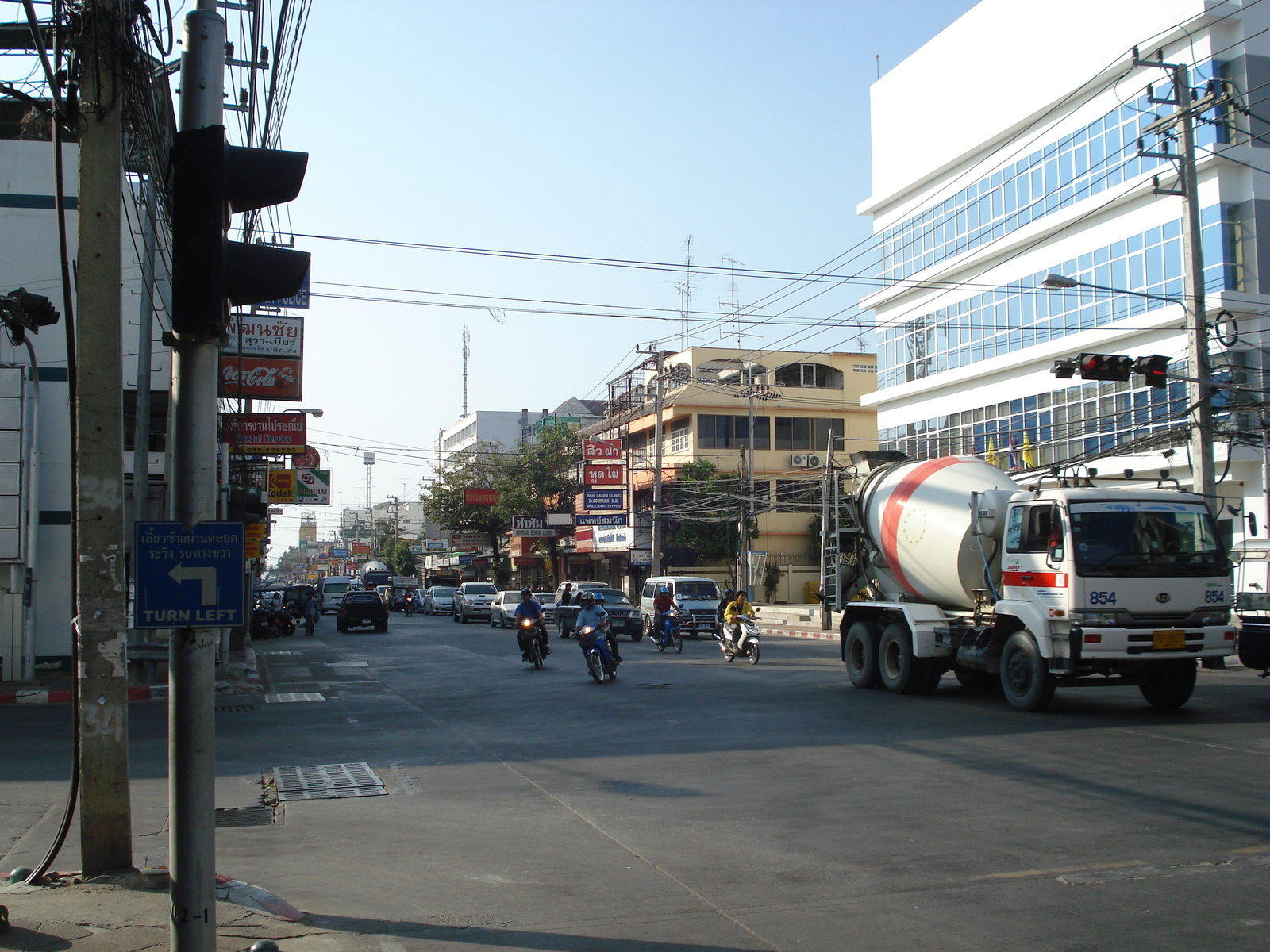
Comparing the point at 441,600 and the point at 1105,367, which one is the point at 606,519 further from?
the point at 1105,367

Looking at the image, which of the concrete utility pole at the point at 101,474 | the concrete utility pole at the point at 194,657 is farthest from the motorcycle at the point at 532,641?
the concrete utility pole at the point at 194,657

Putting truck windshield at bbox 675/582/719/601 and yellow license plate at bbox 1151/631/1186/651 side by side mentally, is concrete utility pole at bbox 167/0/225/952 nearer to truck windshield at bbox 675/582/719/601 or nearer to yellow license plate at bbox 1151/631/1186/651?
yellow license plate at bbox 1151/631/1186/651

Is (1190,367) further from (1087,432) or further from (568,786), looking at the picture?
(568,786)

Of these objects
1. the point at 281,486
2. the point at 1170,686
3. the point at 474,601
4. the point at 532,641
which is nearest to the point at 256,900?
the point at 1170,686

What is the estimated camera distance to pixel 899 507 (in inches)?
683

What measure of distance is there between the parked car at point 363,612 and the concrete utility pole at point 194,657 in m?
38.7

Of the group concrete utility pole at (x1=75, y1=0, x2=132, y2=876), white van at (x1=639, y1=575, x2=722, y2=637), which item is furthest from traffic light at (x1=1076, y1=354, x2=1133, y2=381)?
concrete utility pole at (x1=75, y1=0, x2=132, y2=876)

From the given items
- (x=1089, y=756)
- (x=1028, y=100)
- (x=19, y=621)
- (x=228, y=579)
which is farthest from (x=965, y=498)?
(x=1028, y=100)

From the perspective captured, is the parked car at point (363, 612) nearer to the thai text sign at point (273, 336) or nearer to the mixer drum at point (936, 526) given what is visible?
the thai text sign at point (273, 336)

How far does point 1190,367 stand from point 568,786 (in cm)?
1905

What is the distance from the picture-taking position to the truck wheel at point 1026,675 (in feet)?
44.9

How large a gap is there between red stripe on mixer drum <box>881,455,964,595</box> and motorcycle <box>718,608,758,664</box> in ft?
20.6

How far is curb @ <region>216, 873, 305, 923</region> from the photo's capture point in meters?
5.93

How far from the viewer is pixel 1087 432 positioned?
1470 inches
